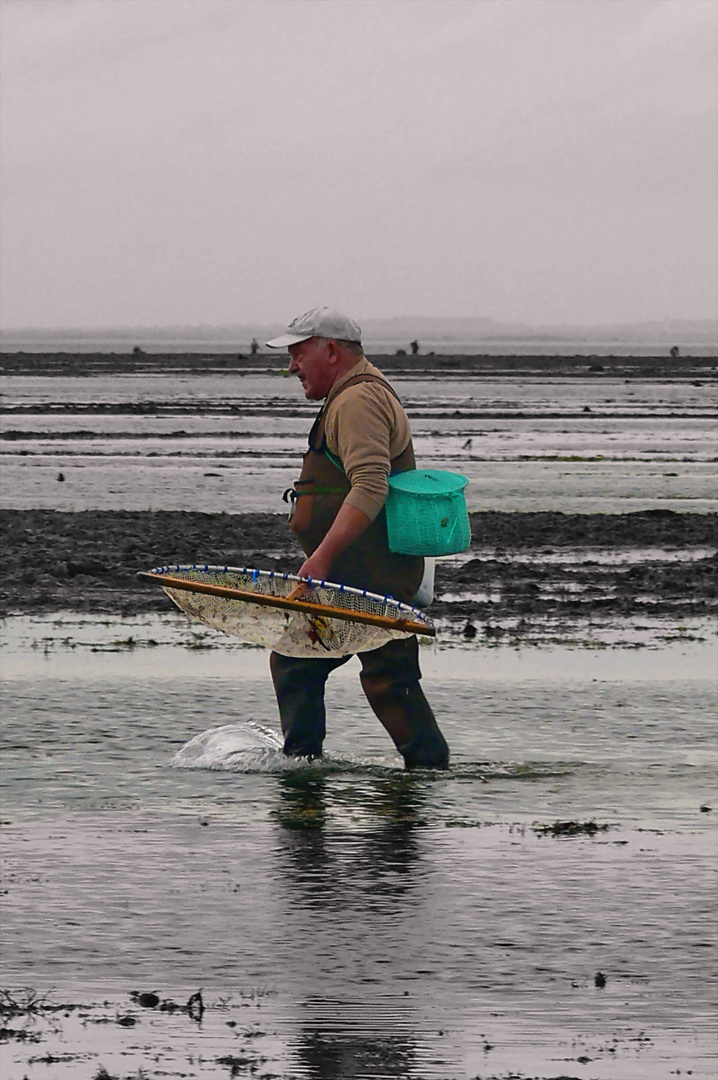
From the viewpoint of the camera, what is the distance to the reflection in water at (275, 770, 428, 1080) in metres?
5.39

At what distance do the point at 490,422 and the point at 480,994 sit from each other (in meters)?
42.5

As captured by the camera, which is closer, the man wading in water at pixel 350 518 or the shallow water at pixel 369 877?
the shallow water at pixel 369 877

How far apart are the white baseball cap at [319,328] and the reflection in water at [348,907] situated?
1.88 metres

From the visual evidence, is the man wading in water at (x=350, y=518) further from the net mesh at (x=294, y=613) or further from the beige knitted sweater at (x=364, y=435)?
the net mesh at (x=294, y=613)

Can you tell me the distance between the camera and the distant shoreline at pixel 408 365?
102500 millimetres

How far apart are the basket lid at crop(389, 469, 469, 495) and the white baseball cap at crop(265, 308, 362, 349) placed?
23.8 inches

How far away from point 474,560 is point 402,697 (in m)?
9.52

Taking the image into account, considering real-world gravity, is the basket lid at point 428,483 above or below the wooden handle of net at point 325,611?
above

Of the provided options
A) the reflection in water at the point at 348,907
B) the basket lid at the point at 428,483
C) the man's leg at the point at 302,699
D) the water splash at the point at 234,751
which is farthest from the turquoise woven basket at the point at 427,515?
the water splash at the point at 234,751

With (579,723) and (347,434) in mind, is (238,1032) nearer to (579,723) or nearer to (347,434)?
(347,434)

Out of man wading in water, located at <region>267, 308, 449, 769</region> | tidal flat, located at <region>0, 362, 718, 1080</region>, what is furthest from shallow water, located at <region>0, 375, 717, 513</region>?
man wading in water, located at <region>267, 308, 449, 769</region>

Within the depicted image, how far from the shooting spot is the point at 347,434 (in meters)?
8.42

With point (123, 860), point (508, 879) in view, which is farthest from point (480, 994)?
point (123, 860)

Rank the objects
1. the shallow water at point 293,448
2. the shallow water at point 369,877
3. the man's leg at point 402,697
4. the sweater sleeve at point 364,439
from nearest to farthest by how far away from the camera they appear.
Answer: the shallow water at point 369,877 → the sweater sleeve at point 364,439 → the man's leg at point 402,697 → the shallow water at point 293,448
